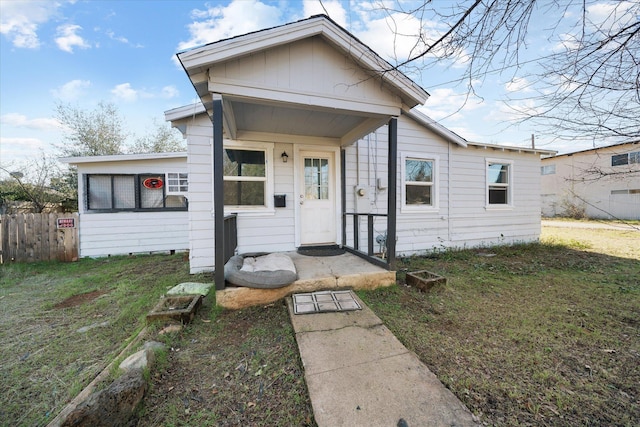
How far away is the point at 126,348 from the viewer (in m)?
2.06

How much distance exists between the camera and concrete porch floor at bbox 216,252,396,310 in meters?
2.83

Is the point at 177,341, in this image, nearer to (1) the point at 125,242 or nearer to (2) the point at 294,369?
(2) the point at 294,369

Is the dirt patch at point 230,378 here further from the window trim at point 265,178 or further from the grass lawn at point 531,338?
the window trim at point 265,178

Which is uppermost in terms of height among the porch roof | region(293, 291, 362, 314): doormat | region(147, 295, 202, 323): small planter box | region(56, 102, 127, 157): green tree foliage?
region(56, 102, 127, 157): green tree foliage

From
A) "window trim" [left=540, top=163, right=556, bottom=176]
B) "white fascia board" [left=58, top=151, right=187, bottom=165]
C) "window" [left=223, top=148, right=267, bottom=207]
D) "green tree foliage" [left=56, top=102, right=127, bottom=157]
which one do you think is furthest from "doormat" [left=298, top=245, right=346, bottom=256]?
"window trim" [left=540, top=163, right=556, bottom=176]

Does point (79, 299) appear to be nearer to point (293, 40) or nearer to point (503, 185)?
point (293, 40)

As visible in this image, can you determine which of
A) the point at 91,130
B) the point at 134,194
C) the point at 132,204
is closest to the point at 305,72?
the point at 134,194

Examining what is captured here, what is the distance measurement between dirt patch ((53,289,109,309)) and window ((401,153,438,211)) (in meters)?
5.82

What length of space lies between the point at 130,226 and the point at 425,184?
24.8 ft

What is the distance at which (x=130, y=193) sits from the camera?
20.1 ft

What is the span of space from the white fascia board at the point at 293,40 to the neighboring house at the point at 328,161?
11 mm

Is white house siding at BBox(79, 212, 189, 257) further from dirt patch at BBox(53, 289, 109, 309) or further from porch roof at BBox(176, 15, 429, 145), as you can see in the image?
porch roof at BBox(176, 15, 429, 145)

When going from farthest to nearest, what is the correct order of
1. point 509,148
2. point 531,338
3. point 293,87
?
point 509,148 < point 293,87 < point 531,338

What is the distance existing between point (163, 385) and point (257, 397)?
692 millimetres
